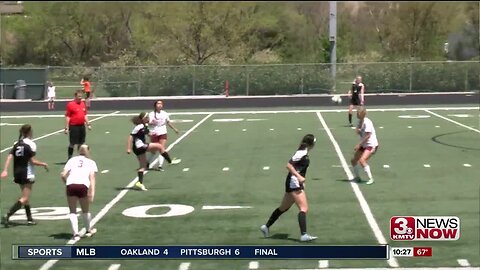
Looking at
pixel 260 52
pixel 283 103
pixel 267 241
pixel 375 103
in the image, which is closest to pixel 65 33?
pixel 260 52

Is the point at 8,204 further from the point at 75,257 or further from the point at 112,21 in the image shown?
the point at 75,257

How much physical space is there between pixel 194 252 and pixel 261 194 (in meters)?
6.02

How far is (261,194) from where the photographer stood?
12.6 meters

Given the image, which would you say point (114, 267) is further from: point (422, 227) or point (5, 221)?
point (5, 221)

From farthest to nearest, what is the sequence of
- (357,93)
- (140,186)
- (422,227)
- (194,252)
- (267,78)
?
(357,93) → (267,78) → (140,186) → (194,252) → (422,227)

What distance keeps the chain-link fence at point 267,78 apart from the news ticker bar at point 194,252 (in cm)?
221

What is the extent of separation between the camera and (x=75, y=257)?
6.45 m

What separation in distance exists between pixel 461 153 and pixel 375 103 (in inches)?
342

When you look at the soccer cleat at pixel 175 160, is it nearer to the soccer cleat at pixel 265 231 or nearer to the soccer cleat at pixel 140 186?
the soccer cleat at pixel 140 186

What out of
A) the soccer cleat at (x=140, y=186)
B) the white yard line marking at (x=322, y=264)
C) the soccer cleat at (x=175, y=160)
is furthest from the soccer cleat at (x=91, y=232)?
the soccer cleat at (x=175, y=160)

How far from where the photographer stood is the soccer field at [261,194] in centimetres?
851

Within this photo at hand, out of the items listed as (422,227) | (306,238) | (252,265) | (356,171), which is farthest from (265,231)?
(356,171)

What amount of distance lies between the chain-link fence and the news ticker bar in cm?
221

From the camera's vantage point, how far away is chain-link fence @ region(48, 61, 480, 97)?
10984 mm
